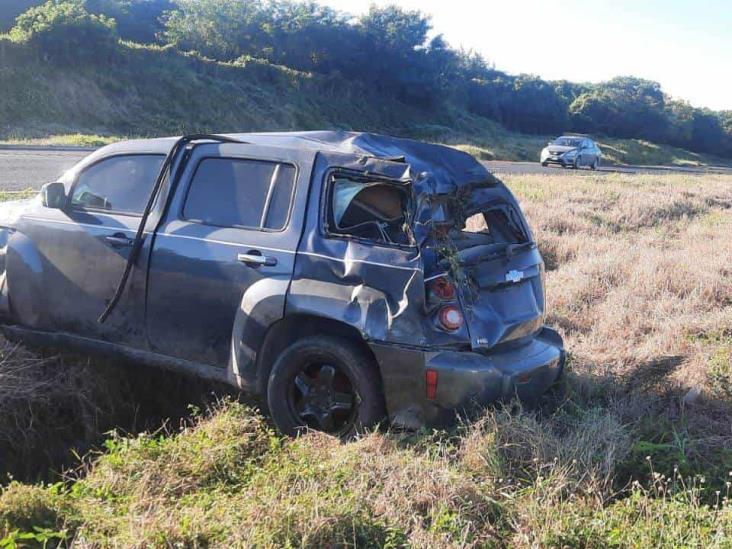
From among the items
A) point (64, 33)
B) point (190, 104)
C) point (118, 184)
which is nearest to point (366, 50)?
point (190, 104)

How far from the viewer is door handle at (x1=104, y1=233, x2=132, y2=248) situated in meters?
4.56

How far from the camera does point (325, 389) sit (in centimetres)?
404

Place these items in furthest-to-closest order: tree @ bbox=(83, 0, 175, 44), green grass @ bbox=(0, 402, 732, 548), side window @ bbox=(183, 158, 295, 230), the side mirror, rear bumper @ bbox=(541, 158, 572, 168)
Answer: tree @ bbox=(83, 0, 175, 44) < rear bumper @ bbox=(541, 158, 572, 168) < the side mirror < side window @ bbox=(183, 158, 295, 230) < green grass @ bbox=(0, 402, 732, 548)

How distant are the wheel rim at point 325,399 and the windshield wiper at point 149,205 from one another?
131cm

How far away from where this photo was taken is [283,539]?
294 cm

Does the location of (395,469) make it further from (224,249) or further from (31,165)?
(31,165)

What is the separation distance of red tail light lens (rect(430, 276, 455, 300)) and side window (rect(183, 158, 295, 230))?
0.98 m

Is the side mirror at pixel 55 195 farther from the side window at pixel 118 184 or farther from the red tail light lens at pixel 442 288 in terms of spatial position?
the red tail light lens at pixel 442 288

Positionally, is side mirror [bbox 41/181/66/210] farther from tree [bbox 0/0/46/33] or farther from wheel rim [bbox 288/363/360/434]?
tree [bbox 0/0/46/33]

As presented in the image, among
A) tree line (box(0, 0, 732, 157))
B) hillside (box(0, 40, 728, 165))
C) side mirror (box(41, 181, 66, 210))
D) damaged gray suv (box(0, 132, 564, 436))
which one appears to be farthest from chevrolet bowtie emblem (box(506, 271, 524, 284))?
tree line (box(0, 0, 732, 157))

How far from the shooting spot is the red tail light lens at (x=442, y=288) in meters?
3.84

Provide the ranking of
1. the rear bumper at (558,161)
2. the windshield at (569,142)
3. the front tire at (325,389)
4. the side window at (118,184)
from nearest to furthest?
1. the front tire at (325,389)
2. the side window at (118,184)
3. the rear bumper at (558,161)
4. the windshield at (569,142)

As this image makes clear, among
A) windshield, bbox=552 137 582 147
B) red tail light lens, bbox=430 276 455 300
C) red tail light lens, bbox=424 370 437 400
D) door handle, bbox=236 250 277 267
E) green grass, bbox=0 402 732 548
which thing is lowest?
green grass, bbox=0 402 732 548

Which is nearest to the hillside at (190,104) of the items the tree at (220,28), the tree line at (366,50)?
the tree line at (366,50)
